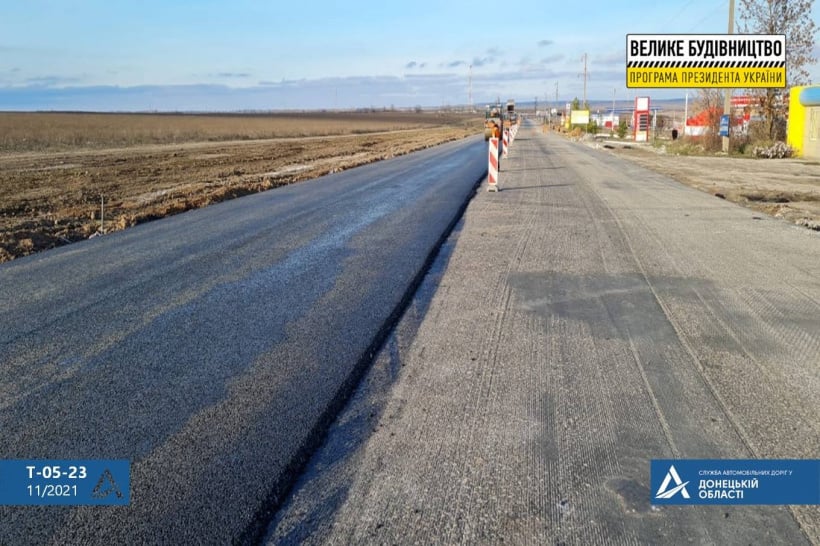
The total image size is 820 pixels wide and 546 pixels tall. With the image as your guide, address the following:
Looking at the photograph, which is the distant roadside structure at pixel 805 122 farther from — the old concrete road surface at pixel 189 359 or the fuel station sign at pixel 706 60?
the old concrete road surface at pixel 189 359

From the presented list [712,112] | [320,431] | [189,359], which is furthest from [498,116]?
[320,431]

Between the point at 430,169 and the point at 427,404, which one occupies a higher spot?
the point at 430,169

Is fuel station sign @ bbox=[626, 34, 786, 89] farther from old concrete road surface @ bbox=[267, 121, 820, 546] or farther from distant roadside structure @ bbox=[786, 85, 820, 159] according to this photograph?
old concrete road surface @ bbox=[267, 121, 820, 546]

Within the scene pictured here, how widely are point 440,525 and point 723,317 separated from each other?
4466 millimetres

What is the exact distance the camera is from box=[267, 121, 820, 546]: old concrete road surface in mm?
3201

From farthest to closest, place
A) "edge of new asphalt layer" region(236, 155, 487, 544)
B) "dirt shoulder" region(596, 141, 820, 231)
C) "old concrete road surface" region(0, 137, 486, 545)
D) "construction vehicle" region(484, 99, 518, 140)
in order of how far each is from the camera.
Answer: "construction vehicle" region(484, 99, 518, 140), "dirt shoulder" region(596, 141, 820, 231), "old concrete road surface" region(0, 137, 486, 545), "edge of new asphalt layer" region(236, 155, 487, 544)

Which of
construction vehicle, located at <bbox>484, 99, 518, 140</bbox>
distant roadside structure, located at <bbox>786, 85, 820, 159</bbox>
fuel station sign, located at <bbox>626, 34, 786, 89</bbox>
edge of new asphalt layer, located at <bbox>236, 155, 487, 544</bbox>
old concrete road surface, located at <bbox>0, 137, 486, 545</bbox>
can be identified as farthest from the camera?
construction vehicle, located at <bbox>484, 99, 518, 140</bbox>

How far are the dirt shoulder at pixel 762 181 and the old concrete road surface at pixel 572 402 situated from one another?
6.03m

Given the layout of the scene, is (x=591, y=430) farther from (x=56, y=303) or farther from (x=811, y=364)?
(x=56, y=303)

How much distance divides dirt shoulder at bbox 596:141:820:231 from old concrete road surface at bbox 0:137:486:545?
28.3ft

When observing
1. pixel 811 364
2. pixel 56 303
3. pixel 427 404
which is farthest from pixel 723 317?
pixel 56 303

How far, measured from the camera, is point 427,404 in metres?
4.50

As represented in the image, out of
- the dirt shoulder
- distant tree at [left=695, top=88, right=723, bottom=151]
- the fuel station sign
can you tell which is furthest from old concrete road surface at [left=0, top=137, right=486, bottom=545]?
distant tree at [left=695, top=88, right=723, bottom=151]

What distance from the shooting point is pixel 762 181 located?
69.2ft
